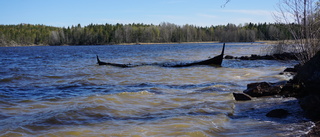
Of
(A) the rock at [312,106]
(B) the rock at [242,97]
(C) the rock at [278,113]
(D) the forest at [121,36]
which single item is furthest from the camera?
(D) the forest at [121,36]

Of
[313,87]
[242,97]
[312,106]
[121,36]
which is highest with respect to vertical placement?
[121,36]

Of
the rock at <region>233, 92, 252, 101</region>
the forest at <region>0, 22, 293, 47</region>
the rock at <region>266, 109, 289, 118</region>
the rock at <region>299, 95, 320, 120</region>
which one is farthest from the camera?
the forest at <region>0, 22, 293, 47</region>

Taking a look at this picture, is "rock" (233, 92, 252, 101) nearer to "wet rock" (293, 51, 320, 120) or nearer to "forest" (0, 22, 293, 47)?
"wet rock" (293, 51, 320, 120)

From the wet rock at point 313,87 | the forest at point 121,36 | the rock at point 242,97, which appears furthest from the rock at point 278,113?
the forest at point 121,36

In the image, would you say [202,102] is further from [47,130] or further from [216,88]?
[47,130]

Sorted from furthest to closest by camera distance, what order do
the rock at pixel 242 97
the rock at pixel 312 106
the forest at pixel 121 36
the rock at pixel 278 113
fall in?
the forest at pixel 121 36, the rock at pixel 242 97, the rock at pixel 278 113, the rock at pixel 312 106

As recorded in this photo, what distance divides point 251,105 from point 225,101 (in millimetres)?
1069

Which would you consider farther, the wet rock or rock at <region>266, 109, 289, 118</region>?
rock at <region>266, 109, 289, 118</region>

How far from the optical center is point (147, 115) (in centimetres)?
738

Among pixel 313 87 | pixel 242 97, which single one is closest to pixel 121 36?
pixel 242 97

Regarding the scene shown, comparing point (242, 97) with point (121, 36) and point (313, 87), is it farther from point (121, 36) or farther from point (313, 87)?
point (121, 36)

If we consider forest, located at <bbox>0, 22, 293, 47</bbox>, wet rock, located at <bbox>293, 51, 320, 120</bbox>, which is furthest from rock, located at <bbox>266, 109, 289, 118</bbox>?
forest, located at <bbox>0, 22, 293, 47</bbox>

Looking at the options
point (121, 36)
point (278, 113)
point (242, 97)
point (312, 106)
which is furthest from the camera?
point (121, 36)

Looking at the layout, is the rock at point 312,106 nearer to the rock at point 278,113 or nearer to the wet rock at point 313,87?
the wet rock at point 313,87
